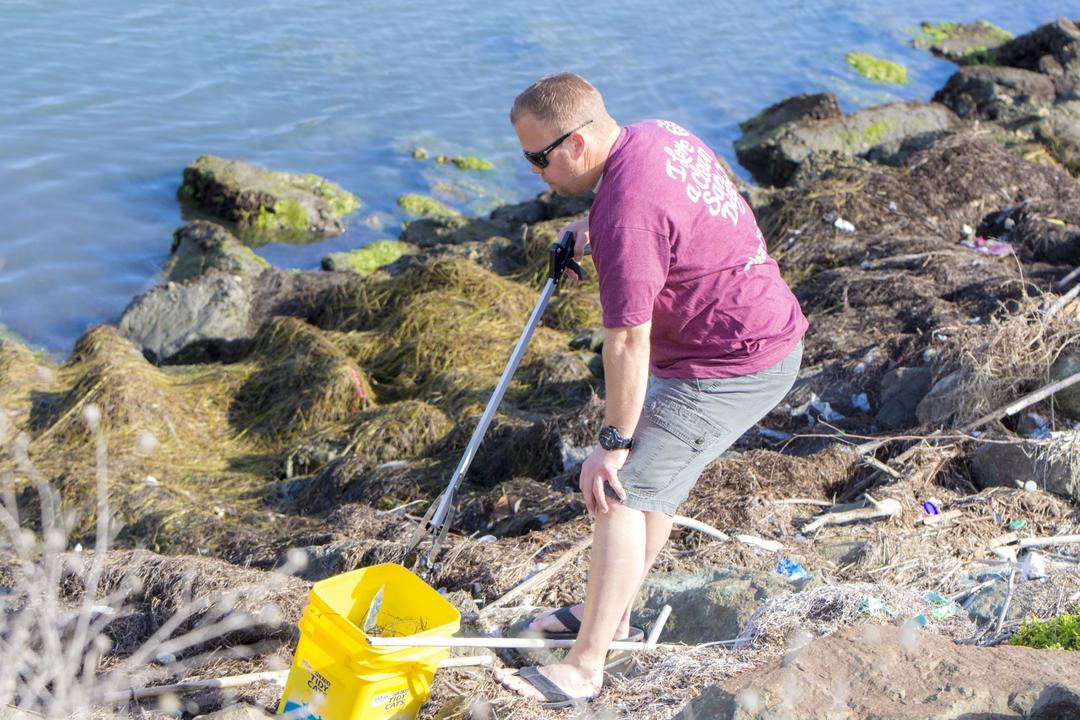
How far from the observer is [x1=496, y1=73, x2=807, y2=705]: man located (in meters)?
3.19

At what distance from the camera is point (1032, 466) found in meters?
5.17

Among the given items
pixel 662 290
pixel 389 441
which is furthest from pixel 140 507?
pixel 662 290

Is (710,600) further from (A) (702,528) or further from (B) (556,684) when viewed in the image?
(B) (556,684)

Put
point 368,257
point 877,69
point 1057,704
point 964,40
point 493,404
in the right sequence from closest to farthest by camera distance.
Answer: point 1057,704 → point 493,404 → point 368,257 → point 877,69 → point 964,40

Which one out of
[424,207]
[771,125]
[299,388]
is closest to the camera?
[299,388]

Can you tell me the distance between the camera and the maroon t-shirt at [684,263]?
3.16m

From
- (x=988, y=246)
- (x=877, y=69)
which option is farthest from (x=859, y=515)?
(x=877, y=69)

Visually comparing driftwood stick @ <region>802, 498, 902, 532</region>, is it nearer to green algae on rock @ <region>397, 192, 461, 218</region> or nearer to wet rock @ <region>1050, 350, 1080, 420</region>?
wet rock @ <region>1050, 350, 1080, 420</region>

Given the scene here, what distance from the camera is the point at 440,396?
23.4ft

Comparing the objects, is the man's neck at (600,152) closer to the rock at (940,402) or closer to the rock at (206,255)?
the rock at (940,402)

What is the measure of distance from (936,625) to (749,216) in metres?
1.58

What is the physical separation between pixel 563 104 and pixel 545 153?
6.0 inches

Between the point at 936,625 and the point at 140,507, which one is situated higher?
the point at 936,625

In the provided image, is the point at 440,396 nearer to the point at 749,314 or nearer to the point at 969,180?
the point at 749,314
